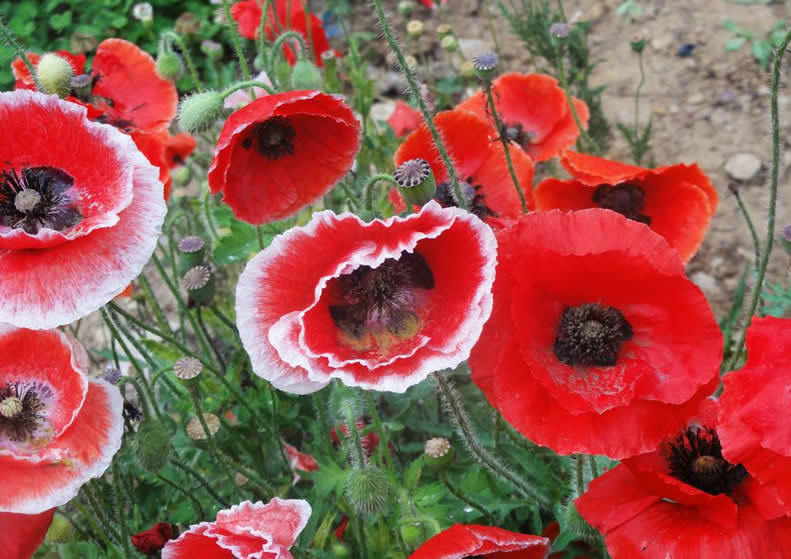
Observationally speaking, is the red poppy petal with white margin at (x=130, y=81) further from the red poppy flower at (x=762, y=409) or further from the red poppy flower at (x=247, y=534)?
the red poppy flower at (x=762, y=409)

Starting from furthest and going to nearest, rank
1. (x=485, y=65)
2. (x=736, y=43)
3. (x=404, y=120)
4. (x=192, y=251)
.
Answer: (x=736, y=43) → (x=404, y=120) → (x=192, y=251) → (x=485, y=65)

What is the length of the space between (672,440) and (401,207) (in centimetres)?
85

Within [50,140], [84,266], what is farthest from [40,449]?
[50,140]

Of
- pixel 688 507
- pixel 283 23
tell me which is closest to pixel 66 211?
pixel 688 507

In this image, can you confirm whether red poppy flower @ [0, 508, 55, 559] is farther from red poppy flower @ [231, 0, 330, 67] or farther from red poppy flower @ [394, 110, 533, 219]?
red poppy flower @ [231, 0, 330, 67]

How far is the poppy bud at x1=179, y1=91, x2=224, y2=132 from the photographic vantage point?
1.87 meters

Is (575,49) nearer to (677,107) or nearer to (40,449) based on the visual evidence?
(677,107)

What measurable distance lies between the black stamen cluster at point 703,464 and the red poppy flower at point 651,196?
0.64m

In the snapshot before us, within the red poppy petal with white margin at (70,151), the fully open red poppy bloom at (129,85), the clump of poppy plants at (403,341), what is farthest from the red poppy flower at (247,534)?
the fully open red poppy bloom at (129,85)

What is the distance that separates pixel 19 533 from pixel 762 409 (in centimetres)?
128

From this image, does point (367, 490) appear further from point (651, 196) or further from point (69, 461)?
point (651, 196)

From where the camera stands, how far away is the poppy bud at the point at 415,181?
1.59 m

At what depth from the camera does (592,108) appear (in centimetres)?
369

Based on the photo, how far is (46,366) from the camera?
169 centimetres
